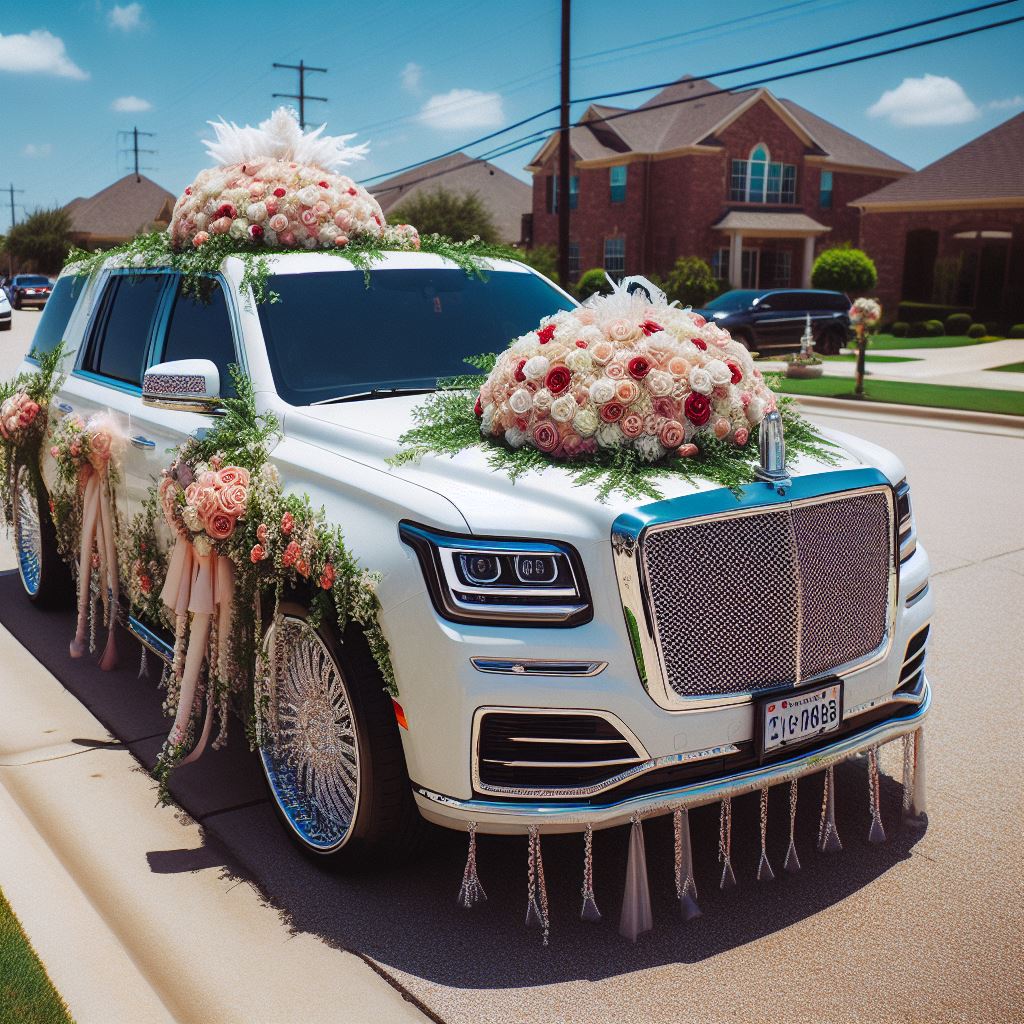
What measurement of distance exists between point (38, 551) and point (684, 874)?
14.8ft

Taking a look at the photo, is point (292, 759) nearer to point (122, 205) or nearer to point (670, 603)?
point (670, 603)

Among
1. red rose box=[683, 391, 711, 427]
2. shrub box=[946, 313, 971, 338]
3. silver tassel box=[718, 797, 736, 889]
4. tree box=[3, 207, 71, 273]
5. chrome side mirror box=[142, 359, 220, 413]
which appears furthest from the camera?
tree box=[3, 207, 71, 273]

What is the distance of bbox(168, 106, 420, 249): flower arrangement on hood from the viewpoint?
5211 mm

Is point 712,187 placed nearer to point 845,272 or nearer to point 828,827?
point 845,272

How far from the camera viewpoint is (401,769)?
11.5 ft

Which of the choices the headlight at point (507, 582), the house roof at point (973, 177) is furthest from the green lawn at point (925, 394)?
the house roof at point (973, 177)

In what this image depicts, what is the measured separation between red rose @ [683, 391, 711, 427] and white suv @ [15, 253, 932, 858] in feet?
1.10

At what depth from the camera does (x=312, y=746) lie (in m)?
3.87

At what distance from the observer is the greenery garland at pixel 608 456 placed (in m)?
3.44

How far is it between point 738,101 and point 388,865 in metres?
47.7

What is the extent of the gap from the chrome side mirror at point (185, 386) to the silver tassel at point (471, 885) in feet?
6.23

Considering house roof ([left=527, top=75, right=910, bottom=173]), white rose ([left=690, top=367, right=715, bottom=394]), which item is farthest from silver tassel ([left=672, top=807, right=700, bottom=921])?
house roof ([left=527, top=75, right=910, bottom=173])

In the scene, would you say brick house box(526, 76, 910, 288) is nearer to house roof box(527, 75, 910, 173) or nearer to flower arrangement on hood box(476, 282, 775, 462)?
house roof box(527, 75, 910, 173)

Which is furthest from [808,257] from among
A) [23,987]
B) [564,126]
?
[23,987]
